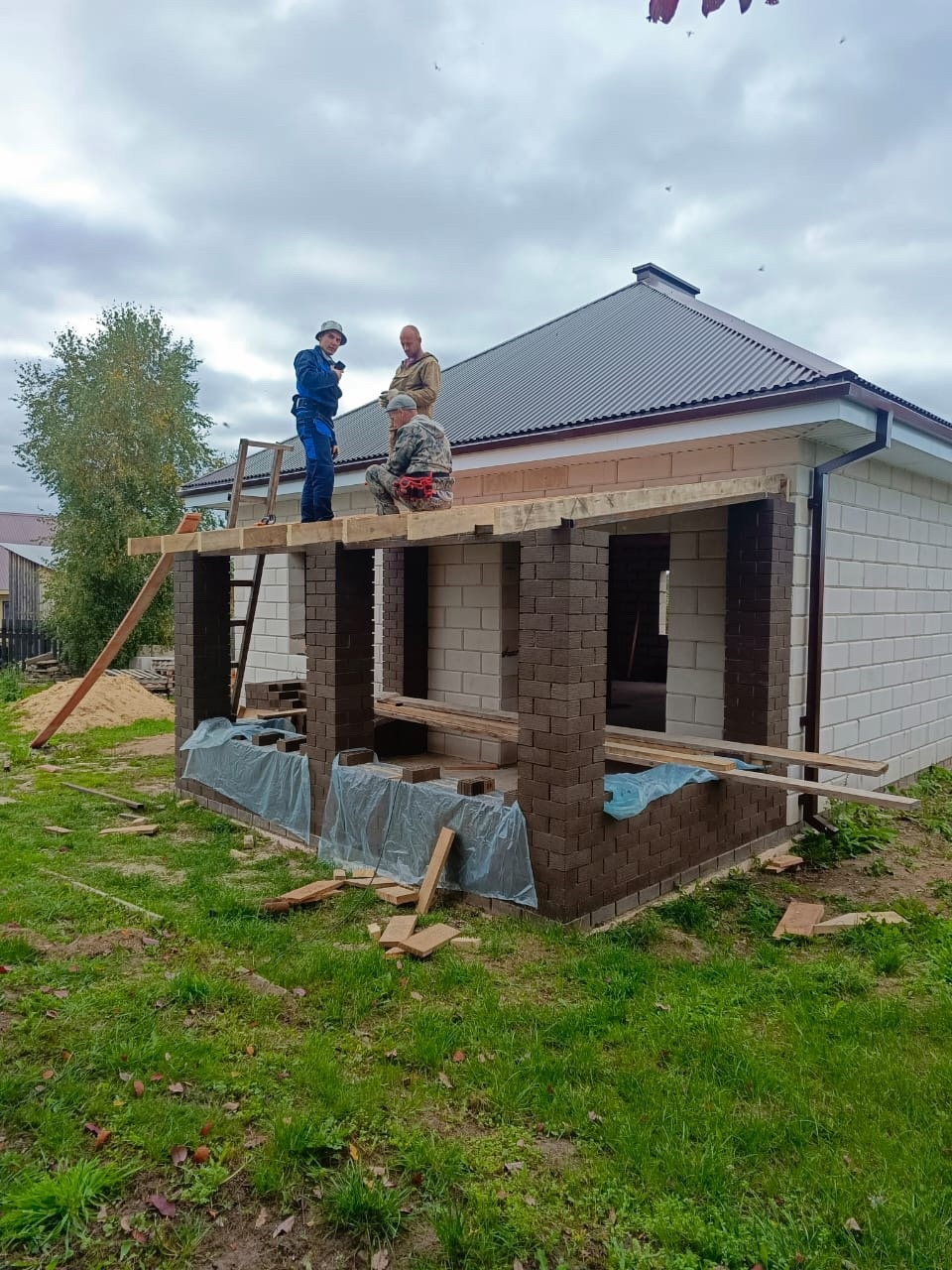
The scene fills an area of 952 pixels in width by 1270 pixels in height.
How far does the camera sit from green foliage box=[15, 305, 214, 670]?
1997 cm

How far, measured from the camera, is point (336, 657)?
6379 millimetres

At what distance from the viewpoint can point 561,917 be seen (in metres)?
4.82

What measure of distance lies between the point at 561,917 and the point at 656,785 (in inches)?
47.2

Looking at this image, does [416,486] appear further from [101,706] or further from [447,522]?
[101,706]

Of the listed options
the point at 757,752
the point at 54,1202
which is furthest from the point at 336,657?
the point at 54,1202

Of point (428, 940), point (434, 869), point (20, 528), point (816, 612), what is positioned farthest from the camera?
point (20, 528)

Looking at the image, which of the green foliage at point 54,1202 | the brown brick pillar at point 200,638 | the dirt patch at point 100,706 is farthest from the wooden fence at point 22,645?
the green foliage at point 54,1202

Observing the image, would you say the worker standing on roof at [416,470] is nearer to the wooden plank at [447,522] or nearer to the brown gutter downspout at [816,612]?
the wooden plank at [447,522]

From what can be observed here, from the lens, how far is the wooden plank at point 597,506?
15.4ft

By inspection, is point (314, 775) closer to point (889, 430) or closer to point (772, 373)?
point (772, 373)

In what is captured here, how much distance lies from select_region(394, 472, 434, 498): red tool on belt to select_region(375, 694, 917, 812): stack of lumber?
1.76m

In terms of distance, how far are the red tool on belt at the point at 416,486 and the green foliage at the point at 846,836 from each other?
4215mm

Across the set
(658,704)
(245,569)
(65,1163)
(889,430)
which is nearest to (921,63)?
(65,1163)

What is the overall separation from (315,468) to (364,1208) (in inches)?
212
